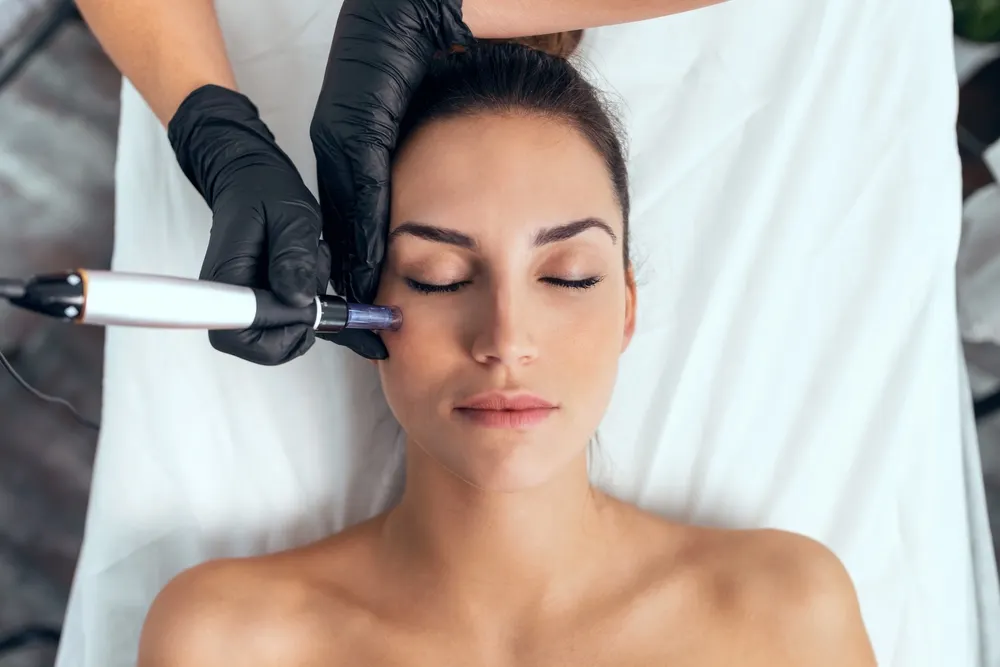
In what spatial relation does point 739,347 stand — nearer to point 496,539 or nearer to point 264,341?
point 496,539

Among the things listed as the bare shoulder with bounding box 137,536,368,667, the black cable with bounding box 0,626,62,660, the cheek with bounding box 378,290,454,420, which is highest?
the cheek with bounding box 378,290,454,420

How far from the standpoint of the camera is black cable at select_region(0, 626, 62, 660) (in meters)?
1.39

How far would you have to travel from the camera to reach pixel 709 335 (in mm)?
1293

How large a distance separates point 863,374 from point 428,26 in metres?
0.82

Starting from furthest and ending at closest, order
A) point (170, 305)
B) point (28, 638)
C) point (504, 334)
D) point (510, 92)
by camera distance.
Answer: point (28, 638)
point (510, 92)
point (504, 334)
point (170, 305)

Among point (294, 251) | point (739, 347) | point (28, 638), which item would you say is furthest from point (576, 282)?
point (28, 638)

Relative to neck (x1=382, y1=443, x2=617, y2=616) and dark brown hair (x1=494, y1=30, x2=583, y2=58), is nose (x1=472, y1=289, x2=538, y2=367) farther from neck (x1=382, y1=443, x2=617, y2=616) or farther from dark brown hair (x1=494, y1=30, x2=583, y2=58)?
dark brown hair (x1=494, y1=30, x2=583, y2=58)

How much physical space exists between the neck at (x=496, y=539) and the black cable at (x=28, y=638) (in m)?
0.71

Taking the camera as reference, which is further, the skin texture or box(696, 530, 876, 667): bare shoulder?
box(696, 530, 876, 667): bare shoulder

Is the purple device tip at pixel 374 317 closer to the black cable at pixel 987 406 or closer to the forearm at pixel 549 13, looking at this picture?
the forearm at pixel 549 13

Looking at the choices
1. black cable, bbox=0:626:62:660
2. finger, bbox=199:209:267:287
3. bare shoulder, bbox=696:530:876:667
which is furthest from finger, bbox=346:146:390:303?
black cable, bbox=0:626:62:660

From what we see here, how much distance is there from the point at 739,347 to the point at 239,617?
0.81 meters

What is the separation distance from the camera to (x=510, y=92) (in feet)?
3.33

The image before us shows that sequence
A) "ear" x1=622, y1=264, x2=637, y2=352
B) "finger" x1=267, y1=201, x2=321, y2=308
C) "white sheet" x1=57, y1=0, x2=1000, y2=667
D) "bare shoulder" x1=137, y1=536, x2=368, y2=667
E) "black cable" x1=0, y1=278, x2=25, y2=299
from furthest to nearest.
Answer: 1. "white sheet" x1=57, y1=0, x2=1000, y2=667
2. "ear" x1=622, y1=264, x2=637, y2=352
3. "bare shoulder" x1=137, y1=536, x2=368, y2=667
4. "finger" x1=267, y1=201, x2=321, y2=308
5. "black cable" x1=0, y1=278, x2=25, y2=299
